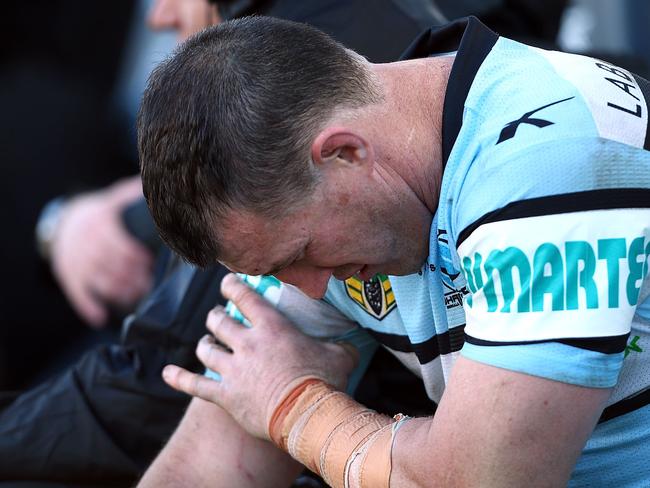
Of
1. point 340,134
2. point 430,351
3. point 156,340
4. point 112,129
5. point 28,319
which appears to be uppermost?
point 340,134

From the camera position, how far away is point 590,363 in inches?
53.5

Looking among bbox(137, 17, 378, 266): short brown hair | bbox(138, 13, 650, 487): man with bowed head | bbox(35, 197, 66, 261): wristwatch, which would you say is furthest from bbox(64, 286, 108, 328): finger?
bbox(137, 17, 378, 266): short brown hair

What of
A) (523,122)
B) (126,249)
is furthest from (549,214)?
(126,249)

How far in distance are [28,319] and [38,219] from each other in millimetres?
391

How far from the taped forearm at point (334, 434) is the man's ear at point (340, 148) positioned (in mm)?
423

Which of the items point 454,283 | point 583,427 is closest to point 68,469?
point 454,283

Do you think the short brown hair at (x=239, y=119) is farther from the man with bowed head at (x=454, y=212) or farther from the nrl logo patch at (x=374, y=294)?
the nrl logo patch at (x=374, y=294)

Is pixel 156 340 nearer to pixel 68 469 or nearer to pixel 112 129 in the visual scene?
pixel 68 469

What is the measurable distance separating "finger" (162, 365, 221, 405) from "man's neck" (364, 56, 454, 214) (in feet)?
1.88

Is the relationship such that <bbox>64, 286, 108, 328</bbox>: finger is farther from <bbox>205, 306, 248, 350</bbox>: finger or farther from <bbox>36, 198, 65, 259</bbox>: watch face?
<bbox>205, 306, 248, 350</bbox>: finger

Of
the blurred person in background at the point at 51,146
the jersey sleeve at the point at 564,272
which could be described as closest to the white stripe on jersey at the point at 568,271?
the jersey sleeve at the point at 564,272

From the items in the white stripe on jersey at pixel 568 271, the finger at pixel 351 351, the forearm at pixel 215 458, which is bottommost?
the forearm at pixel 215 458

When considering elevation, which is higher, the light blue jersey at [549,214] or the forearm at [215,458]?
the light blue jersey at [549,214]

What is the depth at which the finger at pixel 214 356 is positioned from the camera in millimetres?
1906
